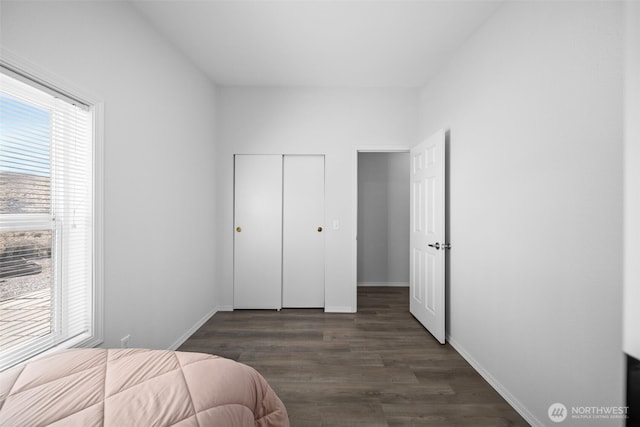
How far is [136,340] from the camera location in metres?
2.06

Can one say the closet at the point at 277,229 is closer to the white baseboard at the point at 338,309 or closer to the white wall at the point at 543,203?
the white baseboard at the point at 338,309

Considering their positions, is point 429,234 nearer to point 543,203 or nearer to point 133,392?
point 543,203

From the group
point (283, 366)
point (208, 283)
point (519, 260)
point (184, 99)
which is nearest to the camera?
point (519, 260)

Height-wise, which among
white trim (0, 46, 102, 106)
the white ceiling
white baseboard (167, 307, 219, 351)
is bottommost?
white baseboard (167, 307, 219, 351)

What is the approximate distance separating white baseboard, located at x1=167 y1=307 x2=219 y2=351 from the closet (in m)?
0.33

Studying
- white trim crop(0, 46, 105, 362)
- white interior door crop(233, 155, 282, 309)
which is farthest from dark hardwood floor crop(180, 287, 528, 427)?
white trim crop(0, 46, 105, 362)

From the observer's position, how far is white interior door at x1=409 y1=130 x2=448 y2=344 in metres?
2.68

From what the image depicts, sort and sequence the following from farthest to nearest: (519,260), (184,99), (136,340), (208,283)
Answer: (208,283) → (184,99) → (136,340) → (519,260)

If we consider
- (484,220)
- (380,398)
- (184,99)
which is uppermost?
(184,99)

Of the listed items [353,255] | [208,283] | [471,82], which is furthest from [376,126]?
[208,283]

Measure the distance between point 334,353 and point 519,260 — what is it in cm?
163

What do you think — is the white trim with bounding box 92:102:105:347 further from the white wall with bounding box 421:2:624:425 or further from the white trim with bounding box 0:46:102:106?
the white wall with bounding box 421:2:624:425

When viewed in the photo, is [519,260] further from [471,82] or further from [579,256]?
[471,82]

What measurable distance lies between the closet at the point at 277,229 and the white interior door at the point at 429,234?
3.70ft
